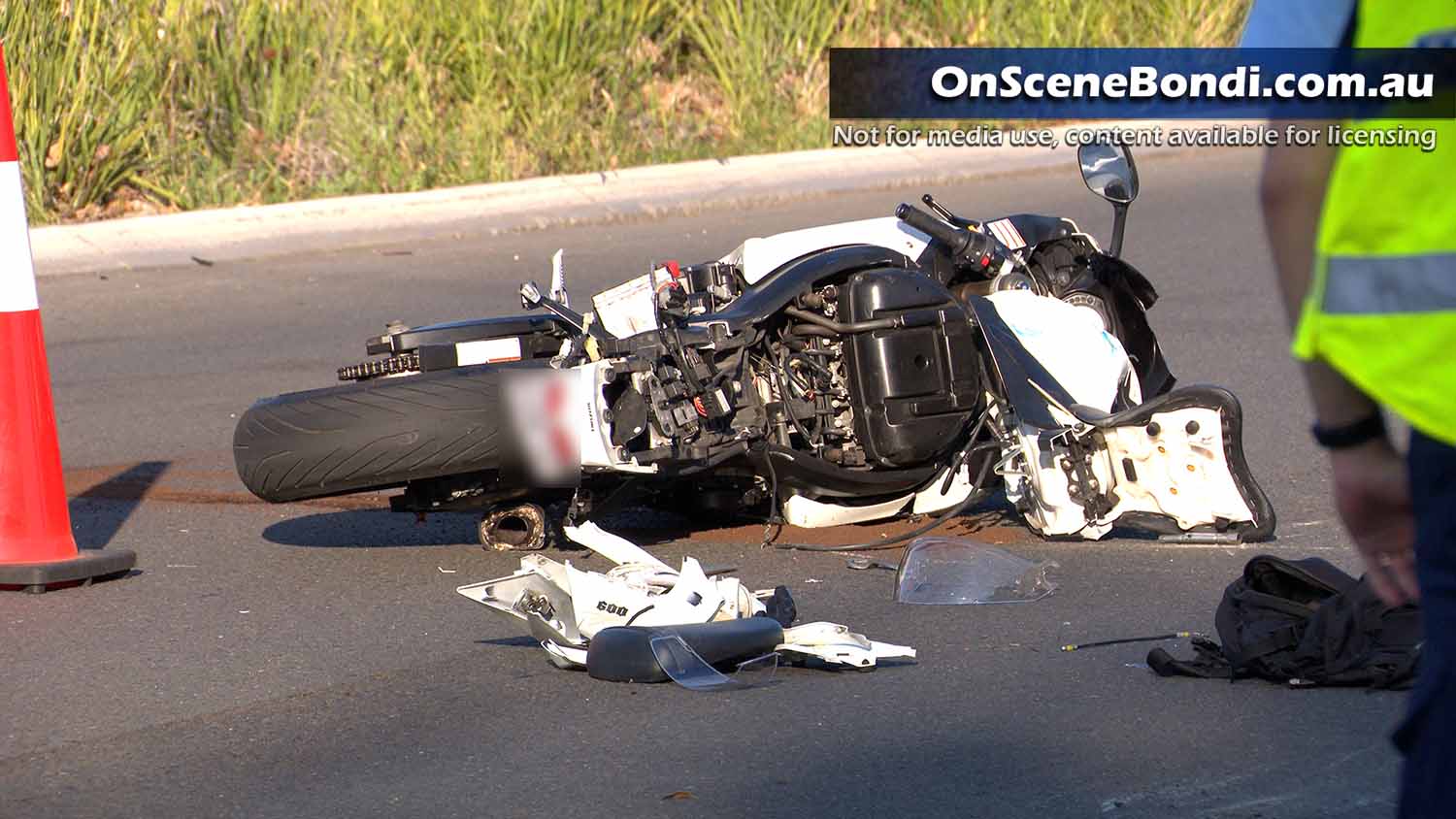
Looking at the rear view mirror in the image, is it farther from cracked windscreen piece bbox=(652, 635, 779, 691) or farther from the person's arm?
the person's arm

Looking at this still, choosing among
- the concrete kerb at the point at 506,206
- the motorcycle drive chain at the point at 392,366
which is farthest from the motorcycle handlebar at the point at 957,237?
the concrete kerb at the point at 506,206

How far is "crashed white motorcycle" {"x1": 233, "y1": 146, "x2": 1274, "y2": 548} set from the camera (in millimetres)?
5367

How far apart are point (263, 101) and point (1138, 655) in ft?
35.5

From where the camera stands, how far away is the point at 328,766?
3.93 meters

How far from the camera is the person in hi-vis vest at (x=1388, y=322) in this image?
1.97m

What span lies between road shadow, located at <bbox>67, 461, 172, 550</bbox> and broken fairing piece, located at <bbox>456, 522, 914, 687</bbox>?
6.34ft

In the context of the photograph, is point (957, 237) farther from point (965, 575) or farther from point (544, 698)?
point (544, 698)

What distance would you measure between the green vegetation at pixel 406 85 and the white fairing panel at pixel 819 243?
8.04 m

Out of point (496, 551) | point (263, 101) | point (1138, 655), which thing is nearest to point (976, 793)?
point (1138, 655)

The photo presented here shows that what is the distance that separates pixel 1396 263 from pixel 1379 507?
27 cm

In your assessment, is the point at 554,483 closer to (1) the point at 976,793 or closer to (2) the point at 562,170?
(1) the point at 976,793

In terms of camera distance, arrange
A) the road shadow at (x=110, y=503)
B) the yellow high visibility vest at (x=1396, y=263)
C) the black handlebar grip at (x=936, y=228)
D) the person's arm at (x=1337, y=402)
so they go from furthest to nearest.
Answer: the road shadow at (x=110, y=503), the black handlebar grip at (x=936, y=228), the person's arm at (x=1337, y=402), the yellow high visibility vest at (x=1396, y=263)

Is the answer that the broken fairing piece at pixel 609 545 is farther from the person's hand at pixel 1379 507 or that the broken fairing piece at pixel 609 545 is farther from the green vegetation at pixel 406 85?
the green vegetation at pixel 406 85

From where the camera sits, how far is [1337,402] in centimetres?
208
